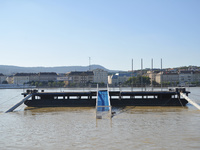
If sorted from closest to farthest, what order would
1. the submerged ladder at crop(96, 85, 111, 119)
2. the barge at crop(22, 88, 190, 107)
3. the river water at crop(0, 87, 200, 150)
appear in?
the river water at crop(0, 87, 200, 150)
the submerged ladder at crop(96, 85, 111, 119)
the barge at crop(22, 88, 190, 107)

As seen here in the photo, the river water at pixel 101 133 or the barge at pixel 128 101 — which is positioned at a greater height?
the barge at pixel 128 101

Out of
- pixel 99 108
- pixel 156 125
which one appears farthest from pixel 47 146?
pixel 99 108

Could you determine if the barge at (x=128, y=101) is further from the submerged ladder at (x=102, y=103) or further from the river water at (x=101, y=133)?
the river water at (x=101, y=133)

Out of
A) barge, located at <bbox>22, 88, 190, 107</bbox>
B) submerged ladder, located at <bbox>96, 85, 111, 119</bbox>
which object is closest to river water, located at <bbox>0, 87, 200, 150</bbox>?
submerged ladder, located at <bbox>96, 85, 111, 119</bbox>

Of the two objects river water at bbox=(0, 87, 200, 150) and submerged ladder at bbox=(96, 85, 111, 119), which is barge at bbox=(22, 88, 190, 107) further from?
Result: river water at bbox=(0, 87, 200, 150)

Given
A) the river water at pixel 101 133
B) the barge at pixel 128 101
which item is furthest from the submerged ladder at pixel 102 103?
the river water at pixel 101 133

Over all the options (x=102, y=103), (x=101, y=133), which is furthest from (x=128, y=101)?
(x=101, y=133)

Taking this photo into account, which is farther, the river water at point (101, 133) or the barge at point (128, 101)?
the barge at point (128, 101)

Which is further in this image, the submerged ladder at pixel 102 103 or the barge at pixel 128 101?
the barge at pixel 128 101

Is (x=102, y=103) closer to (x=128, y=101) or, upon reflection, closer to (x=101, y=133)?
(x=128, y=101)

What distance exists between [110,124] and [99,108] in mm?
7779

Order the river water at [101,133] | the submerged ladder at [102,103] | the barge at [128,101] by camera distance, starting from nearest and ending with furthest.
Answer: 1. the river water at [101,133]
2. the submerged ladder at [102,103]
3. the barge at [128,101]

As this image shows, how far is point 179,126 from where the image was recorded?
24.8 metres

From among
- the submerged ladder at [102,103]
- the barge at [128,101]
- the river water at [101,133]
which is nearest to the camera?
the river water at [101,133]
